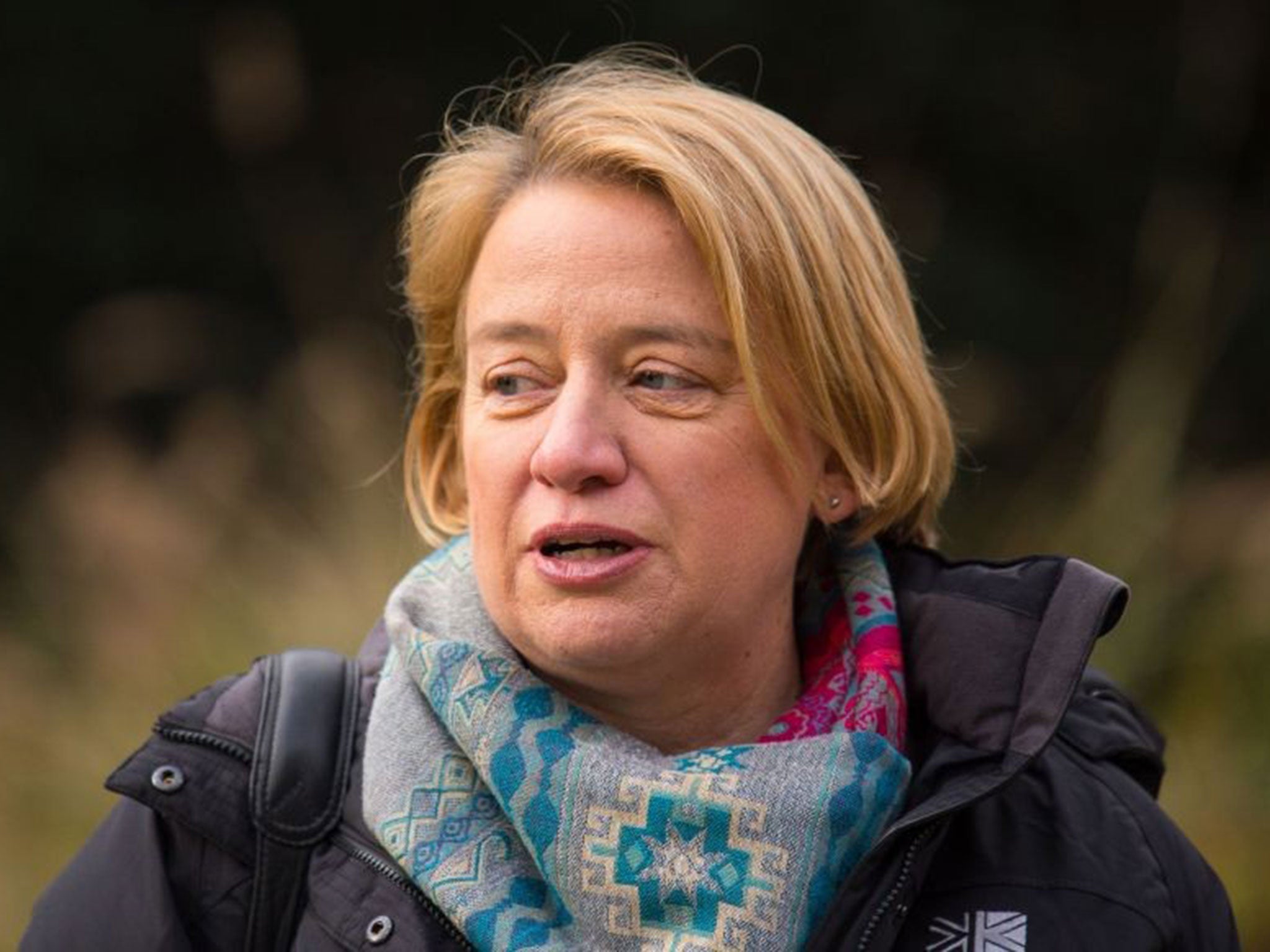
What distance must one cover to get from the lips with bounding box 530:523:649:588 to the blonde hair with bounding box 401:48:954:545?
0.25m

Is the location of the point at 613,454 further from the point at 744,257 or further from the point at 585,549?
the point at 744,257

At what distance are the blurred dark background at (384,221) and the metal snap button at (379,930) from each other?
3267 millimetres

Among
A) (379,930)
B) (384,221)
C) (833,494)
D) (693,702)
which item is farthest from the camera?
(384,221)

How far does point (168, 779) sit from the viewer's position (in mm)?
2262

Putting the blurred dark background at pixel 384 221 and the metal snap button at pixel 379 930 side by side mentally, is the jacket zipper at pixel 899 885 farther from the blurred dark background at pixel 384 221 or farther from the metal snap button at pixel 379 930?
the blurred dark background at pixel 384 221

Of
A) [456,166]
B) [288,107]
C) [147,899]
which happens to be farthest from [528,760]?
[288,107]

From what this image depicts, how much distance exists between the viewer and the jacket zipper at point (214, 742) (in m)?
2.30

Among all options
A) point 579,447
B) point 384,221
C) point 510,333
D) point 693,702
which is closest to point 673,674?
point 693,702

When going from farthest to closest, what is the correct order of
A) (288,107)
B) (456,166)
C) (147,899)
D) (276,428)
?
(288,107) → (276,428) → (456,166) → (147,899)

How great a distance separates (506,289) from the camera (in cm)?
248

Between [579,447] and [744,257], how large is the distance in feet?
1.10

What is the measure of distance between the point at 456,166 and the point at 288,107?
16.6ft

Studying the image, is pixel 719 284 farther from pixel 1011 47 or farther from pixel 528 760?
pixel 1011 47

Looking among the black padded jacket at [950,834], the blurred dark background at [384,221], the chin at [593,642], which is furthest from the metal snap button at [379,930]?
the blurred dark background at [384,221]
